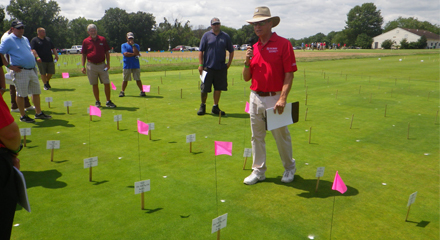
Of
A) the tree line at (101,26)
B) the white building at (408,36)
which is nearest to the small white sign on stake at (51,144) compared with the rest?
the tree line at (101,26)

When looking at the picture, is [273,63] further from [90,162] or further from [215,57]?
[215,57]

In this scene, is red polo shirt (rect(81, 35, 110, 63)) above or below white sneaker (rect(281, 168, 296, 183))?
above

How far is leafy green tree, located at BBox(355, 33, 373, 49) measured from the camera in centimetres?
10350

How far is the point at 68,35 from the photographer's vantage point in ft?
280

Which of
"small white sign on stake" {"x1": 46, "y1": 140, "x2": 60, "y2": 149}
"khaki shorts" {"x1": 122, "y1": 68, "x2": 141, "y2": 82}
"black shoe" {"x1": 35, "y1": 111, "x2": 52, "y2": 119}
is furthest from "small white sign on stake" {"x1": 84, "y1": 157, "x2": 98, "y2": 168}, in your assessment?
"khaki shorts" {"x1": 122, "y1": 68, "x2": 141, "y2": 82}

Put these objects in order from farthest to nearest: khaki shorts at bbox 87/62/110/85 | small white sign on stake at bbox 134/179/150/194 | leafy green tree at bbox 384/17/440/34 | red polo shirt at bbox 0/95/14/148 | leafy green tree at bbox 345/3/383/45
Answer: leafy green tree at bbox 384/17/440/34
leafy green tree at bbox 345/3/383/45
khaki shorts at bbox 87/62/110/85
small white sign on stake at bbox 134/179/150/194
red polo shirt at bbox 0/95/14/148

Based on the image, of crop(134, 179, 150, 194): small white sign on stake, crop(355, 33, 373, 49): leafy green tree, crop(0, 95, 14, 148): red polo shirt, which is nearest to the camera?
crop(0, 95, 14, 148): red polo shirt

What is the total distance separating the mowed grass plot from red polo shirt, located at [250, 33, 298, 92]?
1.40 metres

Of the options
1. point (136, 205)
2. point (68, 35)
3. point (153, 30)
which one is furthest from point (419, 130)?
point (68, 35)

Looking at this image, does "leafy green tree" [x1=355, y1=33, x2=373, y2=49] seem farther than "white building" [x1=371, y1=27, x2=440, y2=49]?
Yes

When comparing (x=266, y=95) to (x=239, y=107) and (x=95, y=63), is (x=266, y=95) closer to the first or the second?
(x=239, y=107)

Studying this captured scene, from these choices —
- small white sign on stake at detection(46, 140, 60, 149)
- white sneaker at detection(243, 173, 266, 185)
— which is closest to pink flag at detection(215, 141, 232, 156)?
white sneaker at detection(243, 173, 266, 185)

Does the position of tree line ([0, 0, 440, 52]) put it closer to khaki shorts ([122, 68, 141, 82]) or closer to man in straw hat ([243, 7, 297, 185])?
khaki shorts ([122, 68, 141, 82])

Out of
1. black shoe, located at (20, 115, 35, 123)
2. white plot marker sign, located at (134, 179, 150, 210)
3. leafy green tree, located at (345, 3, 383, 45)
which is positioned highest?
leafy green tree, located at (345, 3, 383, 45)
